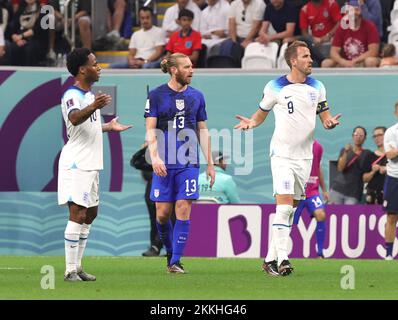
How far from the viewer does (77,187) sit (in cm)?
1341

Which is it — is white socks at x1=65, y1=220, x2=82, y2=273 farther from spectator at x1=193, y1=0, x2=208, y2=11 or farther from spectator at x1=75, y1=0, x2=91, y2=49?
spectator at x1=193, y1=0, x2=208, y2=11

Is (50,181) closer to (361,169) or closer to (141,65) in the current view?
(141,65)

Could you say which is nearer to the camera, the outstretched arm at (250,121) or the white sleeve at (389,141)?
the outstretched arm at (250,121)

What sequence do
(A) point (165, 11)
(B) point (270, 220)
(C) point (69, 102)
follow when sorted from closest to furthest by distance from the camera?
(C) point (69, 102)
(B) point (270, 220)
(A) point (165, 11)

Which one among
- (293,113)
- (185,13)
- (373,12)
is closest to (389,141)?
(373,12)

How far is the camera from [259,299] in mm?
11625

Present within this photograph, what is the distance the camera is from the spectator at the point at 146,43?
77.9ft

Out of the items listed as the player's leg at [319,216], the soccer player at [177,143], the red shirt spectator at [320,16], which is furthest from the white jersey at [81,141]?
the red shirt spectator at [320,16]

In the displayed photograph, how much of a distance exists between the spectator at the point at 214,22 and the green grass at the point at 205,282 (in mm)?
7549

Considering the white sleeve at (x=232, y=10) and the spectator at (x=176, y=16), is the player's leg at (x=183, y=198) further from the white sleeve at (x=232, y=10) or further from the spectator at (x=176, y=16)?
the spectator at (x=176, y=16)

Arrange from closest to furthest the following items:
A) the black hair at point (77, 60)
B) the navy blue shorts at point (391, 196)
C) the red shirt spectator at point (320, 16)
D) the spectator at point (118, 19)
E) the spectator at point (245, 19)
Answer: the black hair at point (77, 60)
the navy blue shorts at point (391, 196)
the red shirt spectator at point (320, 16)
the spectator at point (245, 19)
the spectator at point (118, 19)
